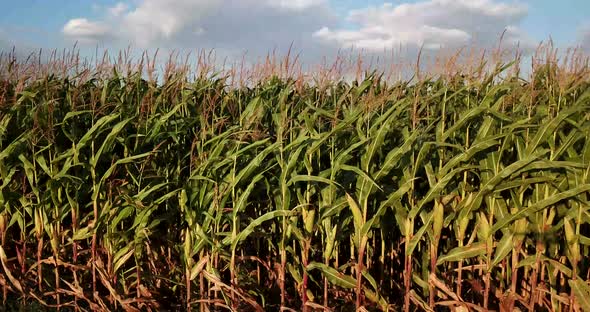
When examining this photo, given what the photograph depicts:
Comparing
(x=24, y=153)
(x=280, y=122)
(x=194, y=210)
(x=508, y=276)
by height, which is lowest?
(x=508, y=276)

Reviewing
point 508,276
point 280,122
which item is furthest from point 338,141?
point 508,276

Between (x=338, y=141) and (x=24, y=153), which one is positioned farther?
(x=24, y=153)

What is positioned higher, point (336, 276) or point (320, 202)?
point (320, 202)

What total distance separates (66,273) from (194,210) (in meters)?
2.31

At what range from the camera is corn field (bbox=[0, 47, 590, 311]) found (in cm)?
455

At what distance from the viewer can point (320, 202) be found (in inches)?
189

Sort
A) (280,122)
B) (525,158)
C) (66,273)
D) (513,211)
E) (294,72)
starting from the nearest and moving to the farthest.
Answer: (525,158)
(513,211)
(280,122)
(66,273)
(294,72)

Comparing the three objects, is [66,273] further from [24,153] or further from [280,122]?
→ [280,122]

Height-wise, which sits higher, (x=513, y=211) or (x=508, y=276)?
(x=513, y=211)

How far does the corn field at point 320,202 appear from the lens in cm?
455

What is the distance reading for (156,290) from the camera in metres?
5.69

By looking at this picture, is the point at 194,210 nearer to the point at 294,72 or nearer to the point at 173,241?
the point at 173,241

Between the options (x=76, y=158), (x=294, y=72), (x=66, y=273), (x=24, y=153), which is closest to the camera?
(x=76, y=158)

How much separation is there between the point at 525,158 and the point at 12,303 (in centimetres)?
515
